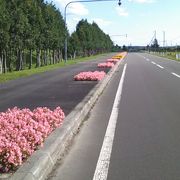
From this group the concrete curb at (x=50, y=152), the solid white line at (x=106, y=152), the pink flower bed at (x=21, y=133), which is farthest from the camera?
the solid white line at (x=106, y=152)

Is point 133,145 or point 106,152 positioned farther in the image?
point 133,145

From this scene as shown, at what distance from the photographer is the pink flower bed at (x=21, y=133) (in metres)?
6.17

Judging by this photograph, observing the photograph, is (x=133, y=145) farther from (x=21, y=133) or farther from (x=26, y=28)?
(x=26, y=28)

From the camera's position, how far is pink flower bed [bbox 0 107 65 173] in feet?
20.3

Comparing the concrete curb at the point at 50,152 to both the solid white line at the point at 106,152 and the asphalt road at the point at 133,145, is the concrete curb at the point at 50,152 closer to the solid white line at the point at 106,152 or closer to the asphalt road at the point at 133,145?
the asphalt road at the point at 133,145

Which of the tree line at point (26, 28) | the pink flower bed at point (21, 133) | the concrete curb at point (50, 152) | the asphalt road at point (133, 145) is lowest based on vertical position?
the asphalt road at point (133, 145)

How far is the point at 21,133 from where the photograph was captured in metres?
7.30

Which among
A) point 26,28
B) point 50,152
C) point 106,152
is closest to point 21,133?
point 50,152

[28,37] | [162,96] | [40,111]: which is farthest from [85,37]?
[40,111]

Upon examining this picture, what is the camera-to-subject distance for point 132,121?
11156 millimetres

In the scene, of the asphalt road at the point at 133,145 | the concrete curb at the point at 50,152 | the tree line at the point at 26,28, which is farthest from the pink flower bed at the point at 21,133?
the tree line at the point at 26,28

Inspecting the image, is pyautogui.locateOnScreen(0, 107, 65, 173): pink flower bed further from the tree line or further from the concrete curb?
the tree line

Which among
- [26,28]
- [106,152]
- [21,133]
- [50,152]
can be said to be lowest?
[106,152]

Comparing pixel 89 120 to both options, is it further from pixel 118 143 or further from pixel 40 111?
pixel 118 143
